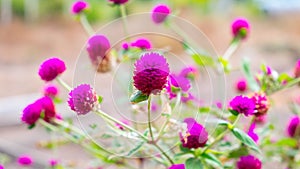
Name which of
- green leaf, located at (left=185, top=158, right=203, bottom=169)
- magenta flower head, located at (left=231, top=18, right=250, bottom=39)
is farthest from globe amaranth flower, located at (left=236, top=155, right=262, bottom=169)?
magenta flower head, located at (left=231, top=18, right=250, bottom=39)

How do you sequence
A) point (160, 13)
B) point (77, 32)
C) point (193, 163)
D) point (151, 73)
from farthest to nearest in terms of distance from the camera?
1. point (77, 32)
2. point (160, 13)
3. point (193, 163)
4. point (151, 73)

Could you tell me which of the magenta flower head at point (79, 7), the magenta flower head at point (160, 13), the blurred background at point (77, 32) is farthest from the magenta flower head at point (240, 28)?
the blurred background at point (77, 32)

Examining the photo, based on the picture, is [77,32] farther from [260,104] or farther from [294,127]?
[260,104]

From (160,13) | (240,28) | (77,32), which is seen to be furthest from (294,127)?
(77,32)

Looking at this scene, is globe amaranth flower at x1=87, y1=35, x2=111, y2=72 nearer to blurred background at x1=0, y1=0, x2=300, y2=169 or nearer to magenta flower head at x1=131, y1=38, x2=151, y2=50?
magenta flower head at x1=131, y1=38, x2=151, y2=50

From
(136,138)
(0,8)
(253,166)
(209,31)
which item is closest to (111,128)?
(136,138)

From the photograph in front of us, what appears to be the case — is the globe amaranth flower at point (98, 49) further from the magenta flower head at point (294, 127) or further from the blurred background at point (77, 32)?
the blurred background at point (77, 32)
